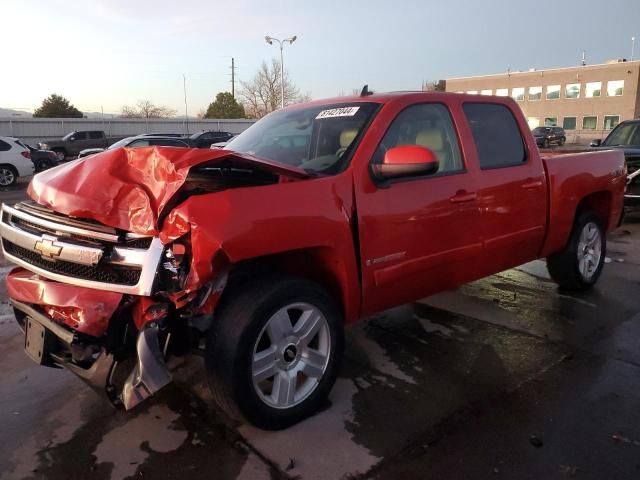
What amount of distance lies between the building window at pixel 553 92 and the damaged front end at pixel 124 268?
63.5m

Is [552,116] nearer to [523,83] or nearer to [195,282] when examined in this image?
[523,83]

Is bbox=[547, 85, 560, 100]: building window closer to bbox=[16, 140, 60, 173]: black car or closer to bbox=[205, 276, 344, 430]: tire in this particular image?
bbox=[16, 140, 60, 173]: black car

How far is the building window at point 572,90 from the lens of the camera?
5666 centimetres

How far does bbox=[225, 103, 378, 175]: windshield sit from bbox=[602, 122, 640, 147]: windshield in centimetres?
844

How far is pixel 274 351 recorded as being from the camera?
2.81 meters

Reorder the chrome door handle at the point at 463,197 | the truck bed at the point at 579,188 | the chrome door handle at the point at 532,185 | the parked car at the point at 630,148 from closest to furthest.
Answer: the chrome door handle at the point at 463,197
the chrome door handle at the point at 532,185
the truck bed at the point at 579,188
the parked car at the point at 630,148

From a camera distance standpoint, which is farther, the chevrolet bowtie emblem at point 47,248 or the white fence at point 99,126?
the white fence at point 99,126

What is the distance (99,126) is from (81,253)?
125 ft

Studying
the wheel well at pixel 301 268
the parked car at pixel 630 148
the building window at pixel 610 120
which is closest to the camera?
the wheel well at pixel 301 268

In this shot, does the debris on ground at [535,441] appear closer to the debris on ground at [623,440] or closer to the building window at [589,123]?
the debris on ground at [623,440]

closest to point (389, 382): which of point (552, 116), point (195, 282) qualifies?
point (195, 282)

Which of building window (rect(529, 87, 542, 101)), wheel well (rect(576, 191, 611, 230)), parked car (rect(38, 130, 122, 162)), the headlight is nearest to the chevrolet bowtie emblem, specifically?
the headlight

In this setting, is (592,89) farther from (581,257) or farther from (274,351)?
(274,351)

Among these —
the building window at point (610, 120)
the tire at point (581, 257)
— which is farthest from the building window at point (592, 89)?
the tire at point (581, 257)
